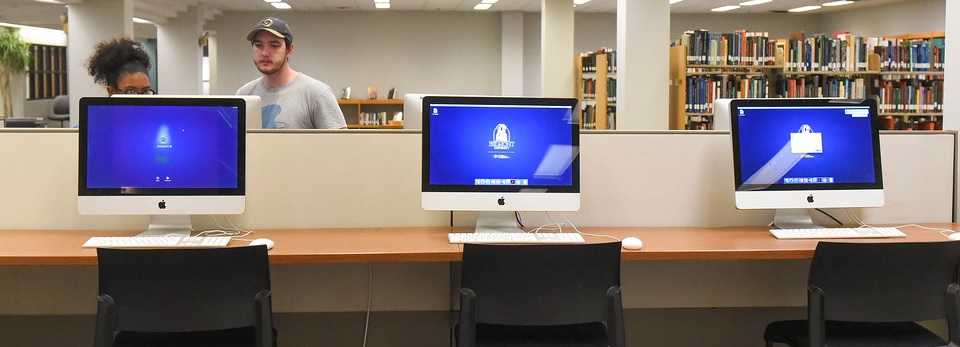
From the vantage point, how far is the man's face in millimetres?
3893

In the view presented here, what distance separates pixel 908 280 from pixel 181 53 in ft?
41.1

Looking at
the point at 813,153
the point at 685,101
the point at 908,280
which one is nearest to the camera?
the point at 908,280

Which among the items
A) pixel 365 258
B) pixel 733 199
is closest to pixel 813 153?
pixel 733 199

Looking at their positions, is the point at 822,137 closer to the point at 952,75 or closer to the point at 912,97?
the point at 952,75

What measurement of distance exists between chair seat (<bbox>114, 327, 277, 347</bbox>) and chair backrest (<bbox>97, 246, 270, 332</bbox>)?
17 cm

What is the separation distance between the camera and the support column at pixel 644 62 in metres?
7.09

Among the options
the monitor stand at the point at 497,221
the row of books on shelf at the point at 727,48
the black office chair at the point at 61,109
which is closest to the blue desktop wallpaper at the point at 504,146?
the monitor stand at the point at 497,221

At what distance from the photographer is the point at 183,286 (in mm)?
2404

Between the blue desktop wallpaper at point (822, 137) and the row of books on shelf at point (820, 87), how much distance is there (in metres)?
5.25

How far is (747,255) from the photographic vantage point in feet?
8.82

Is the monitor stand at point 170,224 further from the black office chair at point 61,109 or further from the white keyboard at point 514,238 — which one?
the black office chair at point 61,109

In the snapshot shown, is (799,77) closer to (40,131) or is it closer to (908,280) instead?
(908,280)

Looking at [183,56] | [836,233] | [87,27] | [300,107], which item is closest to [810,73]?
[836,233]

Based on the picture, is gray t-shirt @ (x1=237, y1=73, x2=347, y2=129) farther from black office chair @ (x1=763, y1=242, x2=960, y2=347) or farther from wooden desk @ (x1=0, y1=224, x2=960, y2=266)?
black office chair @ (x1=763, y1=242, x2=960, y2=347)
